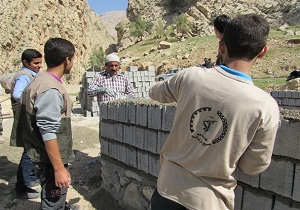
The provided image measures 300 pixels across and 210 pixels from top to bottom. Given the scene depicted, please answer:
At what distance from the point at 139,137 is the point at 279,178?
134 cm

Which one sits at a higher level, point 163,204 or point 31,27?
point 31,27

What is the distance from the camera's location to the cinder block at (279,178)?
1.72 metres

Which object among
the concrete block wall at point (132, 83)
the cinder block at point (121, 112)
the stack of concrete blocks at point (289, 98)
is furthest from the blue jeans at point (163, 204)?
the concrete block wall at point (132, 83)

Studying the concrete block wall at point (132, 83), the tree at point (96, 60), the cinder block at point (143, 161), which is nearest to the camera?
the cinder block at point (143, 161)

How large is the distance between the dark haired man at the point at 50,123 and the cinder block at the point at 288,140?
1.42m

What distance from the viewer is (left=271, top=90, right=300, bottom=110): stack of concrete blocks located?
5.29 metres

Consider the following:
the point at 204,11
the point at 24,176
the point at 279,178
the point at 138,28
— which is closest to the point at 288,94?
the point at 279,178

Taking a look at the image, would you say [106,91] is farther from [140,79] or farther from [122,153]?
[140,79]

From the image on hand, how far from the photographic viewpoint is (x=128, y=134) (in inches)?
116

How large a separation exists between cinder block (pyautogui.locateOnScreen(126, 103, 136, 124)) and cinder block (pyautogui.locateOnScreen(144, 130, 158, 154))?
0.24 meters

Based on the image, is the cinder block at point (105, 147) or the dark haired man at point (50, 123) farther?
the cinder block at point (105, 147)

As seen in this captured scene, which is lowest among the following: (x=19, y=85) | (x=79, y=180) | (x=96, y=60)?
(x=79, y=180)

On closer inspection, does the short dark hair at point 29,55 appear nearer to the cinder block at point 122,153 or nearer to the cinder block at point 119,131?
the cinder block at point 119,131

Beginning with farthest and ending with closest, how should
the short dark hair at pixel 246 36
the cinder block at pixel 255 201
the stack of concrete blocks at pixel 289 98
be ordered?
1. the stack of concrete blocks at pixel 289 98
2. the cinder block at pixel 255 201
3. the short dark hair at pixel 246 36
